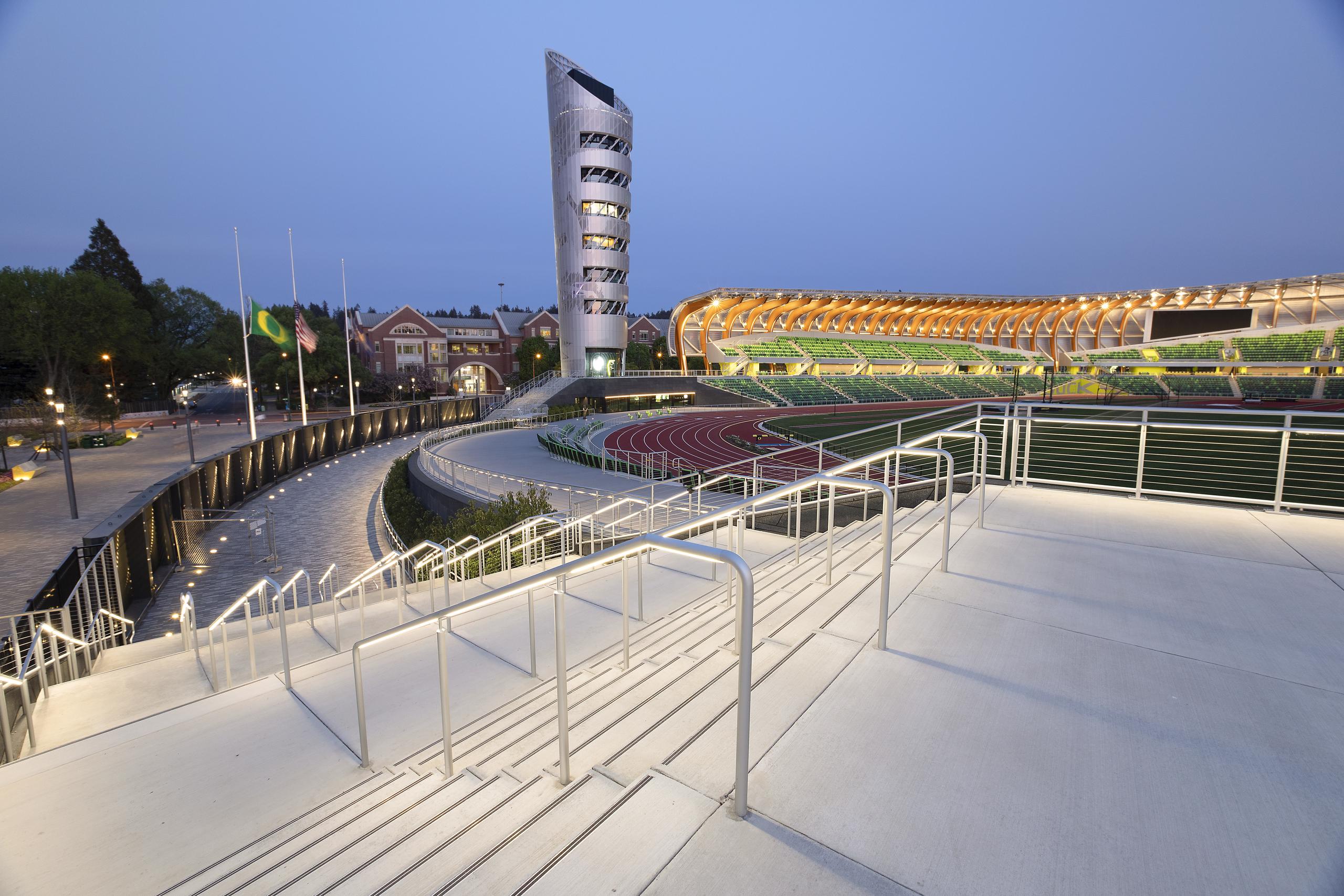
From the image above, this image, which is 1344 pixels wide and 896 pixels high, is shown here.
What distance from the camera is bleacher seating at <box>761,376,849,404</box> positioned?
60.2 meters

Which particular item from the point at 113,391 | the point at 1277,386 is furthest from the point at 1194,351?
the point at 113,391

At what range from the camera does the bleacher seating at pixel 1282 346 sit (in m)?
64.6

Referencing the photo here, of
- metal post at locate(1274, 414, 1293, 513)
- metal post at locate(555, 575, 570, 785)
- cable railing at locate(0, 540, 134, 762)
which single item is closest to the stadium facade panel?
cable railing at locate(0, 540, 134, 762)

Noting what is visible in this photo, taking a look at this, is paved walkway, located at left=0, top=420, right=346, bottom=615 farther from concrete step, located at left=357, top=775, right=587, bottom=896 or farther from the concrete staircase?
concrete step, located at left=357, top=775, right=587, bottom=896

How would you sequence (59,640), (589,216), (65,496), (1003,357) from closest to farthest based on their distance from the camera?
(59,640)
(65,496)
(589,216)
(1003,357)

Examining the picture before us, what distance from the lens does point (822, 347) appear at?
254ft

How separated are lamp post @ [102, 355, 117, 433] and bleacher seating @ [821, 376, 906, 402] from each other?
63.7 m

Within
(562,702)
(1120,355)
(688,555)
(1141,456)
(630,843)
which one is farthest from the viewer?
(1120,355)

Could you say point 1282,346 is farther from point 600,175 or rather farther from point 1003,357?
point 600,175

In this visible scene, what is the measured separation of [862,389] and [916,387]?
7.73 metres

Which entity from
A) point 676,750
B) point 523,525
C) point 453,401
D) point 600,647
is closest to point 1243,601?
point 676,750

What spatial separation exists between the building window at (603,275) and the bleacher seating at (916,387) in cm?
3205

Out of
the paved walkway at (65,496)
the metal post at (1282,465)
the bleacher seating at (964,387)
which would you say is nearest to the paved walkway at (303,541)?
the paved walkway at (65,496)

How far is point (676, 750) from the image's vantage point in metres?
2.96
